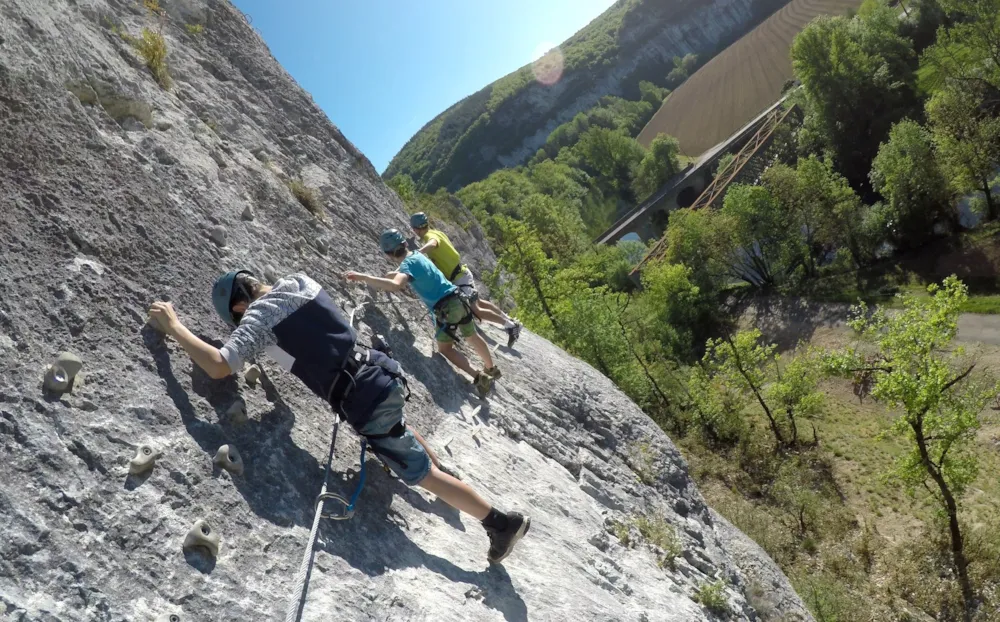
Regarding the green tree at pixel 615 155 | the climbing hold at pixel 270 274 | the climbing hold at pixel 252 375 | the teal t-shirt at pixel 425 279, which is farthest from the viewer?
the green tree at pixel 615 155

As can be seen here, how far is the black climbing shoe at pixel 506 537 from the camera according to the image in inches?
219

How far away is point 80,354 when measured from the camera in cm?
443

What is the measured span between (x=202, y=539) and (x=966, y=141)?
49923 mm

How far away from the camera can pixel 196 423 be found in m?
4.74

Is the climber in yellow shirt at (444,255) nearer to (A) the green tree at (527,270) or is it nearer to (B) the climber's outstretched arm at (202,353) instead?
(B) the climber's outstretched arm at (202,353)

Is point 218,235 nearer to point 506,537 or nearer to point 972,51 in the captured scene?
point 506,537

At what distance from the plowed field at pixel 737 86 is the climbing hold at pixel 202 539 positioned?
107 metres

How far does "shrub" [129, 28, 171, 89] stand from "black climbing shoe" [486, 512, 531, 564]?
7.88m

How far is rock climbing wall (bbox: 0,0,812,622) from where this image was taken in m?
3.79

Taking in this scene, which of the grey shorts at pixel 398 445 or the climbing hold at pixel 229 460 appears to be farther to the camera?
the grey shorts at pixel 398 445

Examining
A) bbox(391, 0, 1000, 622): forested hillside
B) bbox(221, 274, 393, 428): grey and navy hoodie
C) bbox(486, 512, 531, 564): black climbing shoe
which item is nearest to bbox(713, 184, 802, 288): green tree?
bbox(391, 0, 1000, 622): forested hillside

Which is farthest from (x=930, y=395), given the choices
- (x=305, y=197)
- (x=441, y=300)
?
(x=305, y=197)

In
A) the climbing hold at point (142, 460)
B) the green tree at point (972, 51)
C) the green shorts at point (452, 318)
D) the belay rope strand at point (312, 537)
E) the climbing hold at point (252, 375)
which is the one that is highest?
the climbing hold at point (252, 375)

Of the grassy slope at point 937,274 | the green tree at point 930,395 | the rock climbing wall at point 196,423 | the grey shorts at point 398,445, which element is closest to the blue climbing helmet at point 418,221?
the rock climbing wall at point 196,423
